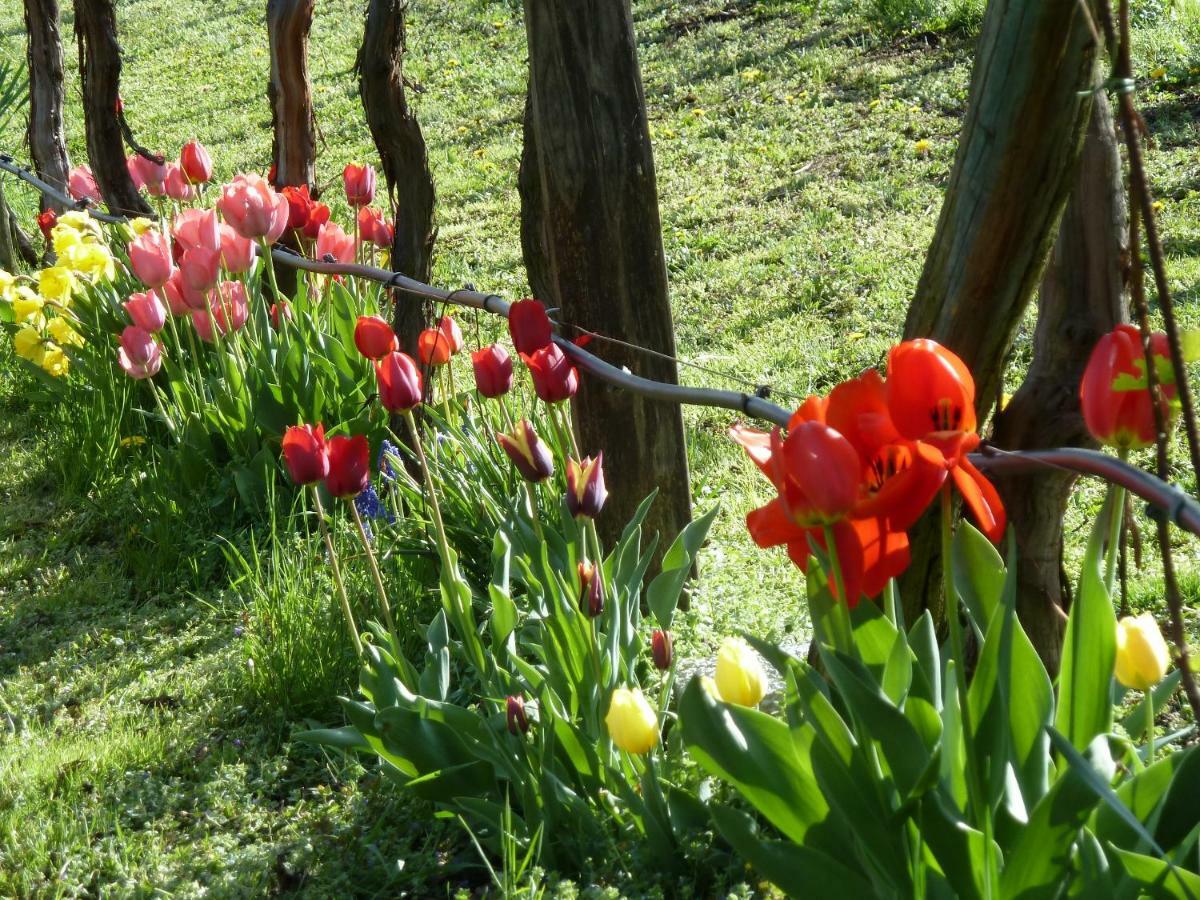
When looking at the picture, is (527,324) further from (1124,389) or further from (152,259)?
(152,259)

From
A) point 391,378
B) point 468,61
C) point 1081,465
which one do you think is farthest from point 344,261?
point 468,61

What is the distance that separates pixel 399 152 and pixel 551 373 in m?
1.92

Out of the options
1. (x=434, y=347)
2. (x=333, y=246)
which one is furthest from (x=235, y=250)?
(x=434, y=347)

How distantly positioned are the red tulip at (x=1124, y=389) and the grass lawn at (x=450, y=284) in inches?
8.1

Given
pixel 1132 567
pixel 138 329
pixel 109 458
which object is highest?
pixel 138 329

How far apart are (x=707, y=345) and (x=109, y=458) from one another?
2.30 m

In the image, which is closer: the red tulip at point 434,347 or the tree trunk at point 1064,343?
the tree trunk at point 1064,343

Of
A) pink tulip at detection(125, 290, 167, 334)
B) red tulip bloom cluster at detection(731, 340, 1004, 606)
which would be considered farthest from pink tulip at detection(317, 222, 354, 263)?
red tulip bloom cluster at detection(731, 340, 1004, 606)

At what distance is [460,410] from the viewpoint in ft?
10.6

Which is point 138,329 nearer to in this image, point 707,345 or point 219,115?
point 707,345

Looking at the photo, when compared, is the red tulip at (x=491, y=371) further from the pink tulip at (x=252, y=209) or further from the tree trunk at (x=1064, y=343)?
the pink tulip at (x=252, y=209)

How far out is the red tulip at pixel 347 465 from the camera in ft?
6.20

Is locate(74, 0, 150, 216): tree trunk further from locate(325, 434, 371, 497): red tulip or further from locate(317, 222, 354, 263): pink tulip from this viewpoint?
locate(325, 434, 371, 497): red tulip

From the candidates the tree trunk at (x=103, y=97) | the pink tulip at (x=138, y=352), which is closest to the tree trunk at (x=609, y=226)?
the pink tulip at (x=138, y=352)
